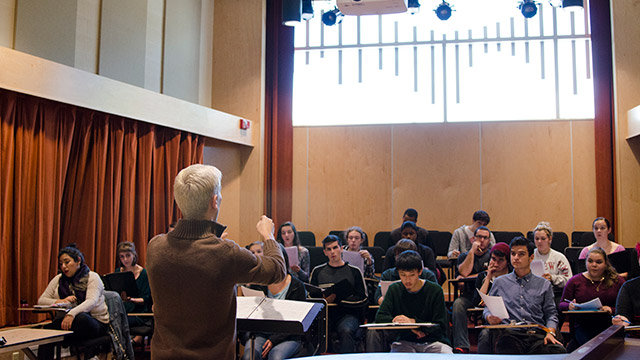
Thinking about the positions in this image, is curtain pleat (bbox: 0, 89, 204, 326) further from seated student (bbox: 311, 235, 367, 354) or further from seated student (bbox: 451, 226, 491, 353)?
seated student (bbox: 451, 226, 491, 353)

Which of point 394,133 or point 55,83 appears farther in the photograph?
point 394,133

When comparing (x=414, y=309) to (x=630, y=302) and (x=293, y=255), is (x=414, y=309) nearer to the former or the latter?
(x=630, y=302)

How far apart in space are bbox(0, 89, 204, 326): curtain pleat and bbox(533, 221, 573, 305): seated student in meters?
4.32

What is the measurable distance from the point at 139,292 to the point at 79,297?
0.87m

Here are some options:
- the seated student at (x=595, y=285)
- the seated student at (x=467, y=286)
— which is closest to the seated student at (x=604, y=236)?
the seated student at (x=467, y=286)

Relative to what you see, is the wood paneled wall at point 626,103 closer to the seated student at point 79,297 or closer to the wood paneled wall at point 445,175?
the wood paneled wall at point 445,175

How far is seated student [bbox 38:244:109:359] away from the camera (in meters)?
4.62

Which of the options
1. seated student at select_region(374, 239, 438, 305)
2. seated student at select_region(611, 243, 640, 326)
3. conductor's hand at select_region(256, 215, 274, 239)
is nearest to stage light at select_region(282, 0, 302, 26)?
seated student at select_region(374, 239, 438, 305)

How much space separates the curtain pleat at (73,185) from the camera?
516 cm

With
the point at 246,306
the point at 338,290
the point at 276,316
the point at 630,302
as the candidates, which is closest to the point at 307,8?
the point at 338,290

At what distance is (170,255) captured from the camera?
1.91 metres

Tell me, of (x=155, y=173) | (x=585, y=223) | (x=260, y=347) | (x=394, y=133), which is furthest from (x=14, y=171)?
(x=585, y=223)

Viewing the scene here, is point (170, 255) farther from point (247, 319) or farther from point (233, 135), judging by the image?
point (233, 135)

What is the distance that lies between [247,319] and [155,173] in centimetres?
484
